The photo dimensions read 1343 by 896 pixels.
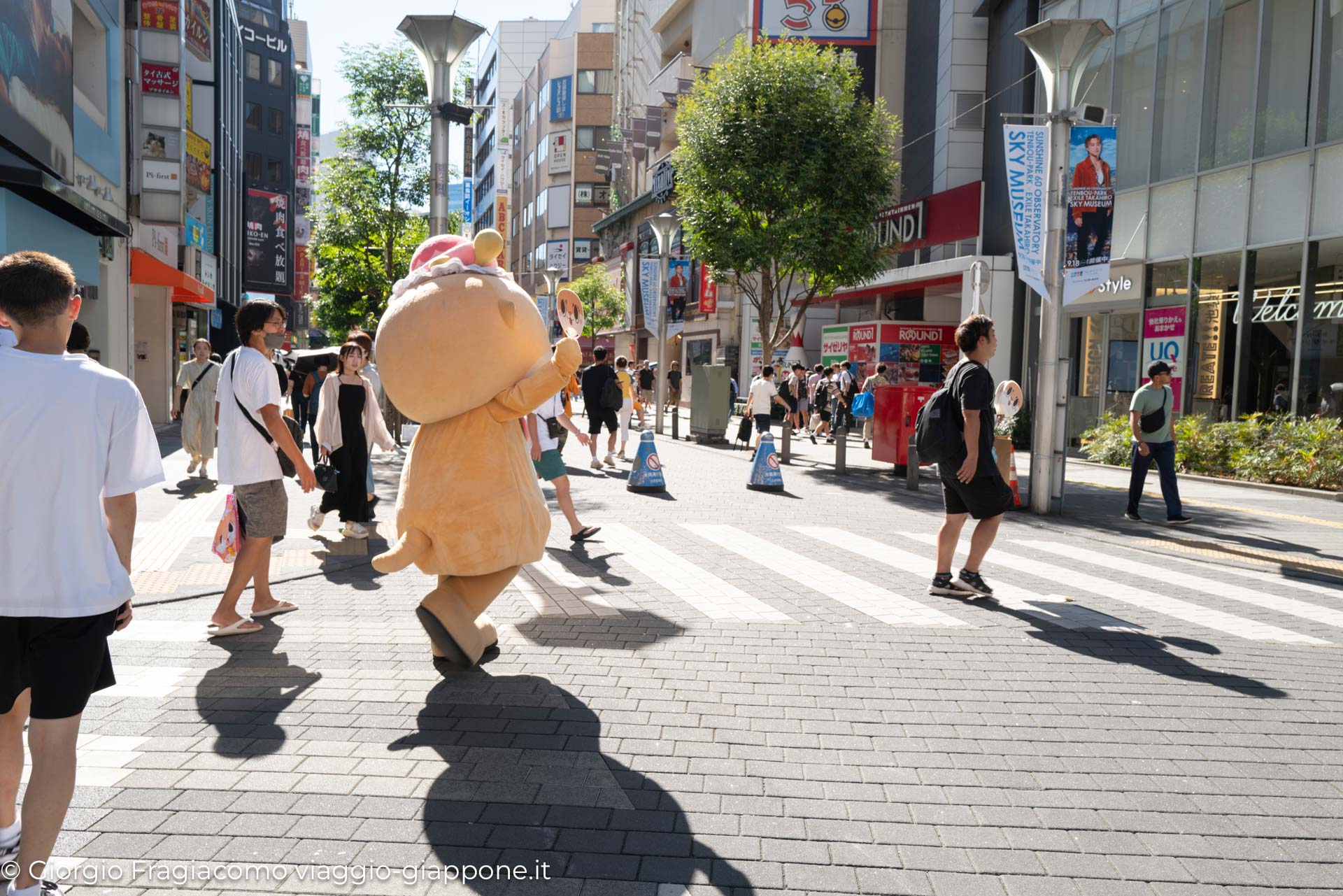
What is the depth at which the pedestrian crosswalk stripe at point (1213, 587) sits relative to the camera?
287 inches

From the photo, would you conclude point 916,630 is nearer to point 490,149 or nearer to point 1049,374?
point 1049,374

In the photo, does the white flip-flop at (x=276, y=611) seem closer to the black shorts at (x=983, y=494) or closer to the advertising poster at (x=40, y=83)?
the black shorts at (x=983, y=494)

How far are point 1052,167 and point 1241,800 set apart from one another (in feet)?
32.6

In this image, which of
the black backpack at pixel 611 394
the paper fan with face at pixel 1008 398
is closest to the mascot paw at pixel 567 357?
the paper fan with face at pixel 1008 398

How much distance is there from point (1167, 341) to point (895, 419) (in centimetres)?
737

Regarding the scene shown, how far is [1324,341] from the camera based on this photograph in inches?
655

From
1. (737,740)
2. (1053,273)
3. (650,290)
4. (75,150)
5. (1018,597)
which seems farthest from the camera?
(650,290)

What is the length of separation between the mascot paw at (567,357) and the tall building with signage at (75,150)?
438 inches

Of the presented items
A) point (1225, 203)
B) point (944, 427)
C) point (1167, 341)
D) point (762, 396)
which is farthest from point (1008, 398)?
point (1167, 341)

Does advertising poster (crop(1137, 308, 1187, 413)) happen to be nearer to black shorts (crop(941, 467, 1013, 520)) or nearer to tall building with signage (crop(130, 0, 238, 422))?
black shorts (crop(941, 467, 1013, 520))

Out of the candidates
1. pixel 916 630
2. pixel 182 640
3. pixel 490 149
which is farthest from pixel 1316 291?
pixel 490 149

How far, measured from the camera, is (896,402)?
16.1m

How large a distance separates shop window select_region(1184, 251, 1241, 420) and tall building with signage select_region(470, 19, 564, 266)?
81.1 m

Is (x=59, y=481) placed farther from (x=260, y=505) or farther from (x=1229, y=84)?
(x=1229, y=84)
